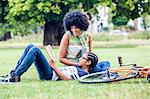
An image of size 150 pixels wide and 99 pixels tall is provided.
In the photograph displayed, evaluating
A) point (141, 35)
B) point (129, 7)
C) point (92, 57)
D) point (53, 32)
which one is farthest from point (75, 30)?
point (141, 35)

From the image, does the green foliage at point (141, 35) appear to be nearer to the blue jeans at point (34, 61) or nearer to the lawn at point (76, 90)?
the blue jeans at point (34, 61)

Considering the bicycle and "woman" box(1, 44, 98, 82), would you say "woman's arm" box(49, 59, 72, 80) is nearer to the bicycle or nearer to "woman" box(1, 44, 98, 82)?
"woman" box(1, 44, 98, 82)

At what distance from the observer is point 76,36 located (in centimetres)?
941

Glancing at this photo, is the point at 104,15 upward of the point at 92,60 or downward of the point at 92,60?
downward

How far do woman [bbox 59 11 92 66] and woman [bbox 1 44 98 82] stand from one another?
0.49 feet

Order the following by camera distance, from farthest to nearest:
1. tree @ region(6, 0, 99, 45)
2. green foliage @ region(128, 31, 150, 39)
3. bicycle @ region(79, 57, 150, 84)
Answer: green foliage @ region(128, 31, 150, 39), tree @ region(6, 0, 99, 45), bicycle @ region(79, 57, 150, 84)

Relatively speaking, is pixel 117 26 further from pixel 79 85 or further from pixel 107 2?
pixel 79 85

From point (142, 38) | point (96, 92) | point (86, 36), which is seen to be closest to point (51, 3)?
point (142, 38)

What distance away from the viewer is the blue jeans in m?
8.80

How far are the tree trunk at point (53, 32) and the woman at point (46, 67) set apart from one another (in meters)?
25.4

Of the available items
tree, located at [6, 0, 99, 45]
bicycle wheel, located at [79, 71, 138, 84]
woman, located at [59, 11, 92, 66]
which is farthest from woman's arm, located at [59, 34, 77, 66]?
tree, located at [6, 0, 99, 45]

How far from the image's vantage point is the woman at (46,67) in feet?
29.0

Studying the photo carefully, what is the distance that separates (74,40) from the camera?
9.42 meters

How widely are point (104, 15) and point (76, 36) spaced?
76.7 metres
